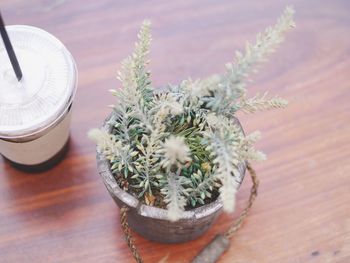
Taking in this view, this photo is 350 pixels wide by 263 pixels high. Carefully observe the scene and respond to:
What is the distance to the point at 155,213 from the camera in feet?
1.96

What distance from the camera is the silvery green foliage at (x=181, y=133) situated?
537 millimetres

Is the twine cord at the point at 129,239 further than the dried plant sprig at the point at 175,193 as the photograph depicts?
Yes

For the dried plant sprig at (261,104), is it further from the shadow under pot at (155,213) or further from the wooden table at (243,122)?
the wooden table at (243,122)

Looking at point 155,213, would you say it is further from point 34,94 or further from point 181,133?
point 34,94

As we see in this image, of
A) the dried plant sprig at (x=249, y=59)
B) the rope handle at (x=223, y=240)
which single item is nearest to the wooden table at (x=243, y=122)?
the rope handle at (x=223, y=240)

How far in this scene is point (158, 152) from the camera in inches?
23.0

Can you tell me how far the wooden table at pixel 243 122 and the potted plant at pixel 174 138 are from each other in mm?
104

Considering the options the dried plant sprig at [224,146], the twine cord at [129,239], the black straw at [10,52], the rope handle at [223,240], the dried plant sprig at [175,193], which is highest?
the black straw at [10,52]

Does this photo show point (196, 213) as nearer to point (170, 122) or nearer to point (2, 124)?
point (170, 122)

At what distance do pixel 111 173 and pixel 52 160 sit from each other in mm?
153

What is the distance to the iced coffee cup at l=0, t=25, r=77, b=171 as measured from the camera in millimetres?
638

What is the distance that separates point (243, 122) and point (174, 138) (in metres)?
0.24

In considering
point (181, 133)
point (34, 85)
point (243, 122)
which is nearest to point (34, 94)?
point (34, 85)

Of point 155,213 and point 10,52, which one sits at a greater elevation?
point 10,52
